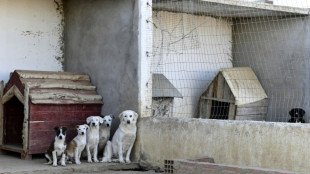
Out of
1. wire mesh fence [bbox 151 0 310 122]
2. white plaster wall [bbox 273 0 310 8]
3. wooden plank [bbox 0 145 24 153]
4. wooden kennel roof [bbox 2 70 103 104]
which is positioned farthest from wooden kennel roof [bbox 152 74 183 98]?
white plaster wall [bbox 273 0 310 8]

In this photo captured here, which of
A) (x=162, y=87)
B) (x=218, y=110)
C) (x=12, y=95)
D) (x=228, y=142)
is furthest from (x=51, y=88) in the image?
(x=218, y=110)

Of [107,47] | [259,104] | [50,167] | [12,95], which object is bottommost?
[50,167]

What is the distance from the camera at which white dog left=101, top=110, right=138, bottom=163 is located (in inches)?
392

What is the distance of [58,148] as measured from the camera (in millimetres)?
9469

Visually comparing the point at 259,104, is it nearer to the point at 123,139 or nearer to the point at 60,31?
the point at 123,139

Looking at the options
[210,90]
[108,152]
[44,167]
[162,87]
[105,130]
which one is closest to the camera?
[44,167]

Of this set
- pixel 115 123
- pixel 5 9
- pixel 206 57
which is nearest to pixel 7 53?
pixel 5 9

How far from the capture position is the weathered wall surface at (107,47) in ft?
34.4

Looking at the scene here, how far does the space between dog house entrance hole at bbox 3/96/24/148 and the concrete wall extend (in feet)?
19.7

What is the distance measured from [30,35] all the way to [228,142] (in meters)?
5.26

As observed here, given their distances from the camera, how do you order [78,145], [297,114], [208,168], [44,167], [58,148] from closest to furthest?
[208,168] → [44,167] → [58,148] → [78,145] → [297,114]

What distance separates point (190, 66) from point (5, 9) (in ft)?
15.4

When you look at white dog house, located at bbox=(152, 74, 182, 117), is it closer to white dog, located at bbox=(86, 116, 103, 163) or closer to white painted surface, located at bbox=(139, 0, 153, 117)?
white painted surface, located at bbox=(139, 0, 153, 117)

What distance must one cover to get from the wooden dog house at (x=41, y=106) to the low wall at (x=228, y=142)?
139 cm
